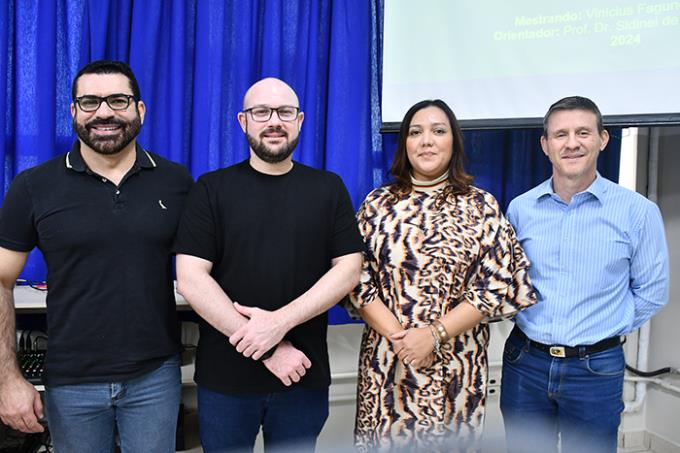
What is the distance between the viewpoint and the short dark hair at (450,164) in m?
1.74

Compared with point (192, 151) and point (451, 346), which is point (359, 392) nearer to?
point (451, 346)

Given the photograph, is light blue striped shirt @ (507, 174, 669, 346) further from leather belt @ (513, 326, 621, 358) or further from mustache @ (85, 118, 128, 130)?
mustache @ (85, 118, 128, 130)

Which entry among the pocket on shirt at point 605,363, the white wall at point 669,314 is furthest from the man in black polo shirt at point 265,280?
the white wall at point 669,314

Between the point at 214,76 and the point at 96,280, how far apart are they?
1.20m

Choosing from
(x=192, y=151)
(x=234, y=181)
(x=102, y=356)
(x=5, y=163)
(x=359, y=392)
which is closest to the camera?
(x=102, y=356)

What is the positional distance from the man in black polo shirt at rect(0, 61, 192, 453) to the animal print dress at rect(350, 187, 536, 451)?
616 millimetres

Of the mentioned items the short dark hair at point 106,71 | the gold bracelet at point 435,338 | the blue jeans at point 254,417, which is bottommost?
the blue jeans at point 254,417

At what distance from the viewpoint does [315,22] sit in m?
2.49

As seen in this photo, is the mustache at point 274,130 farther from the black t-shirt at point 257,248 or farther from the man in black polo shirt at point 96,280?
the man in black polo shirt at point 96,280

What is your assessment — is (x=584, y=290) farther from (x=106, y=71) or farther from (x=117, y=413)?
(x=106, y=71)

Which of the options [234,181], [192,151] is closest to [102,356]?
[234,181]

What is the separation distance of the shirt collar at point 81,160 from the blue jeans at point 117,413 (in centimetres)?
58

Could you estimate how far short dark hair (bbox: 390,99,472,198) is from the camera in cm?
174

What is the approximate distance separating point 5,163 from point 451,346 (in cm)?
190
